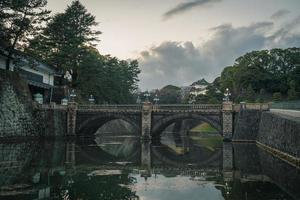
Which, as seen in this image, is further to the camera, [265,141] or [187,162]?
[265,141]

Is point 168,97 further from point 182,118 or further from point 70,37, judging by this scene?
A: point 182,118

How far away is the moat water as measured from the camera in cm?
2697

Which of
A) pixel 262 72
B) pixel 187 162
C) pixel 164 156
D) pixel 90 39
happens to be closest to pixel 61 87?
pixel 90 39

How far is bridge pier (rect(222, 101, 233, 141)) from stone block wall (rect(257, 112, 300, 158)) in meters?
6.40

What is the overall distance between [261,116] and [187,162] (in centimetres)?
1827

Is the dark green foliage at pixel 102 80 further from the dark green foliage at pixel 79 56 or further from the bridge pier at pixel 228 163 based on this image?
the bridge pier at pixel 228 163

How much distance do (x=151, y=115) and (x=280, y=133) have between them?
96.7 ft

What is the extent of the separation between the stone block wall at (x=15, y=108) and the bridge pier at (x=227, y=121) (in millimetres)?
28042

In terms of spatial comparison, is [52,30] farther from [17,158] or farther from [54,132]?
[17,158]

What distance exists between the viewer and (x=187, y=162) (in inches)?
1847

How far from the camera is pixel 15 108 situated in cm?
5956

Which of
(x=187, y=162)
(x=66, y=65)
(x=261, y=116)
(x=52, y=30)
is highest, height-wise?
(x=52, y=30)

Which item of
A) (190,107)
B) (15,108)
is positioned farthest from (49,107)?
(190,107)

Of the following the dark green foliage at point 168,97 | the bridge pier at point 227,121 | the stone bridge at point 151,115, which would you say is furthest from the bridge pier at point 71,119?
the dark green foliage at point 168,97
